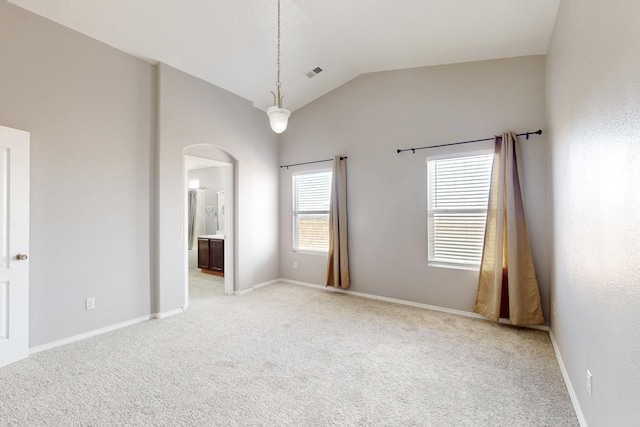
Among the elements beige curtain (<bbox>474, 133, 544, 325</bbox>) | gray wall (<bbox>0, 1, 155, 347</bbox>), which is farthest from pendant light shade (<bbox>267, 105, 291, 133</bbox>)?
beige curtain (<bbox>474, 133, 544, 325</bbox>)

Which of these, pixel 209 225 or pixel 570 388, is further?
pixel 209 225

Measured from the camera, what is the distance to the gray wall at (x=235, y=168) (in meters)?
3.84

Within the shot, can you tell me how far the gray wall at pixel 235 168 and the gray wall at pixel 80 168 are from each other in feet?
0.65

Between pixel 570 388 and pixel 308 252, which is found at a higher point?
pixel 308 252

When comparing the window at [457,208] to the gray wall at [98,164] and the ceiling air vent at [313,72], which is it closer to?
the ceiling air vent at [313,72]

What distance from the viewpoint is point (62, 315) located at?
119 inches

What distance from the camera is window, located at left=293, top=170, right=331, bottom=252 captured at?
5273mm

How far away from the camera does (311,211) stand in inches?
213

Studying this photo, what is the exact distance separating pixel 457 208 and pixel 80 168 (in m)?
4.52

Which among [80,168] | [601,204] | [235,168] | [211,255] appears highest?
[235,168]

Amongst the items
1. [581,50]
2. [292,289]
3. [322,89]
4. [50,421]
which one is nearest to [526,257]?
[581,50]

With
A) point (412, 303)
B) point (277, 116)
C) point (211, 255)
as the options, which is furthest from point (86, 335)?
point (412, 303)

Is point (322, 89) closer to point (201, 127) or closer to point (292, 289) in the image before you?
point (201, 127)

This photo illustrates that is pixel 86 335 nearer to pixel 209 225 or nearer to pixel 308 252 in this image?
pixel 308 252
